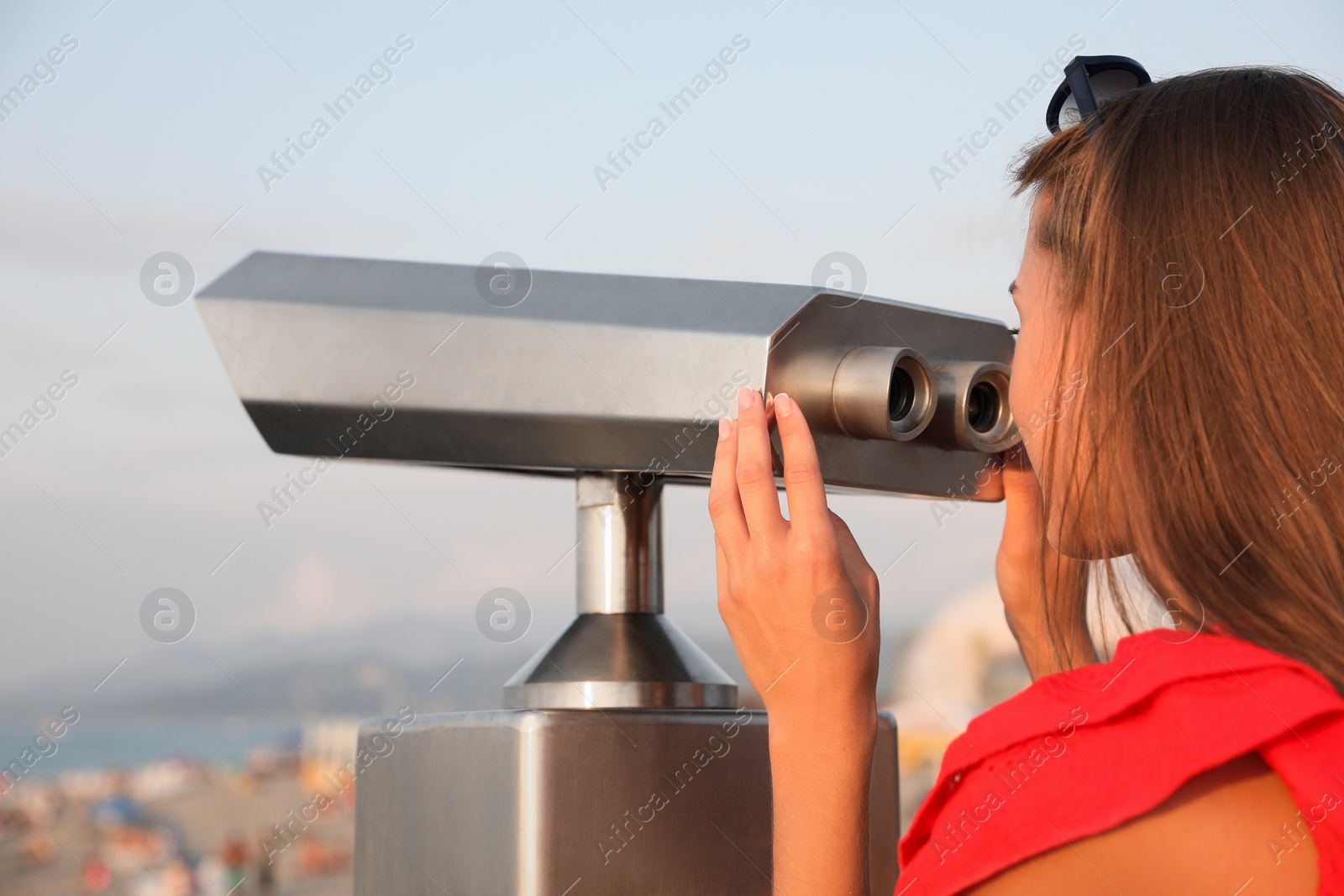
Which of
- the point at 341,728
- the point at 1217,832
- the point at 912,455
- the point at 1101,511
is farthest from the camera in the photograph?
the point at 341,728

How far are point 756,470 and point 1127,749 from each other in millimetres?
204

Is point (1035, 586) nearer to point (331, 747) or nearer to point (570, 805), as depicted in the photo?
point (570, 805)

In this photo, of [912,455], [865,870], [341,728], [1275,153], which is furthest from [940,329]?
[341,728]

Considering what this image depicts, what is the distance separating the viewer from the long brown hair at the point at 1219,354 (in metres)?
0.42

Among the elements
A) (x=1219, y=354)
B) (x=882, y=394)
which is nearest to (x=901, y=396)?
(x=882, y=394)

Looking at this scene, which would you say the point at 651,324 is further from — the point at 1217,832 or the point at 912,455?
the point at 1217,832

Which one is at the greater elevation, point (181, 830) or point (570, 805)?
point (181, 830)

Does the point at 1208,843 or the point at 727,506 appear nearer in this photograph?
the point at 1208,843

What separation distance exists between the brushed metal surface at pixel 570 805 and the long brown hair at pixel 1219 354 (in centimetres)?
21

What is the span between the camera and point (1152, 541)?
1.48 ft

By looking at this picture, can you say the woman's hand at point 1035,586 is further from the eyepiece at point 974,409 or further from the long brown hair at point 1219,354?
the long brown hair at point 1219,354

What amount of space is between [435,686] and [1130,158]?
1.44 ft

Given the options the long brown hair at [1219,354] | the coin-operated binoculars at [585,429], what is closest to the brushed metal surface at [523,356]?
the coin-operated binoculars at [585,429]

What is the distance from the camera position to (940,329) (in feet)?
1.94
